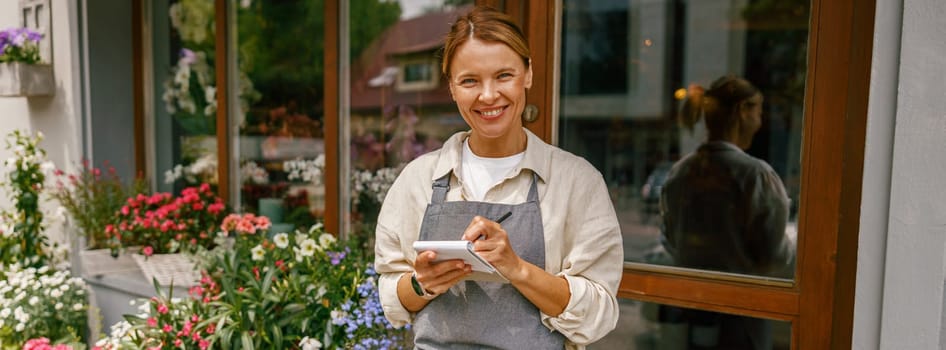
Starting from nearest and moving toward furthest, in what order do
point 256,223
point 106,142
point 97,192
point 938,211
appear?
point 938,211, point 256,223, point 97,192, point 106,142

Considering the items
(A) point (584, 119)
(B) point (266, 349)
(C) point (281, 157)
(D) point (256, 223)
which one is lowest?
(B) point (266, 349)

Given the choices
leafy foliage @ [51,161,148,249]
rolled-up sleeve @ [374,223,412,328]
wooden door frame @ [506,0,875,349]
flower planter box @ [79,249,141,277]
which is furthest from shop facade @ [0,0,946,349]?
rolled-up sleeve @ [374,223,412,328]

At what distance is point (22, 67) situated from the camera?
Result: 12.1 ft

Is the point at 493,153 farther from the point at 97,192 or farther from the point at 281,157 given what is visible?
the point at 97,192

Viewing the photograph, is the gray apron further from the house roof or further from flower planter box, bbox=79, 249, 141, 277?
flower planter box, bbox=79, 249, 141, 277

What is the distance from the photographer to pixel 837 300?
1.92 metres

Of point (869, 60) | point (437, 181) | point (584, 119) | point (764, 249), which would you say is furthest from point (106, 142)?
point (869, 60)

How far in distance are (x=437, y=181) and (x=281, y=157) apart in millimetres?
2543

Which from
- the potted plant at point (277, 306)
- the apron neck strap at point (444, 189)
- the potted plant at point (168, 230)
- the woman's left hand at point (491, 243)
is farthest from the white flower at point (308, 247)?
the woman's left hand at point (491, 243)

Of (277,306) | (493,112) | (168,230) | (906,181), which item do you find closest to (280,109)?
(168,230)

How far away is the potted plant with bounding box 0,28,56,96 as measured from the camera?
371 centimetres

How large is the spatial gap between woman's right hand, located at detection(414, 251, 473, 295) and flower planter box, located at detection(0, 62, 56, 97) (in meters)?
3.48

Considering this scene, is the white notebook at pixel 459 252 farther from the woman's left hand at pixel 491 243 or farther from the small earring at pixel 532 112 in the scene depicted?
the small earring at pixel 532 112

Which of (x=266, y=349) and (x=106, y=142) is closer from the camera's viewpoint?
(x=266, y=349)
